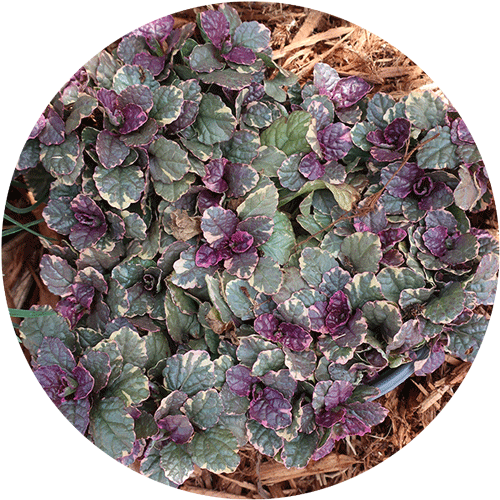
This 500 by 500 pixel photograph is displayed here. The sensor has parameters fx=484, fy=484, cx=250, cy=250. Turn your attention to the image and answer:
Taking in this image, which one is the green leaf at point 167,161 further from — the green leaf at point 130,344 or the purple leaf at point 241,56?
the green leaf at point 130,344

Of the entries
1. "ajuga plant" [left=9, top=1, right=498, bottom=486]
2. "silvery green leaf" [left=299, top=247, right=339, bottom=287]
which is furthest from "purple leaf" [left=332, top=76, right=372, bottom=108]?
"silvery green leaf" [left=299, top=247, right=339, bottom=287]

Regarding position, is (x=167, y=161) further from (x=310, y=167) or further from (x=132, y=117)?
(x=310, y=167)

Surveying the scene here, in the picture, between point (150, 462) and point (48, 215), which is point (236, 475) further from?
point (48, 215)

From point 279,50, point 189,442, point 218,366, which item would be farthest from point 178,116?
point 189,442

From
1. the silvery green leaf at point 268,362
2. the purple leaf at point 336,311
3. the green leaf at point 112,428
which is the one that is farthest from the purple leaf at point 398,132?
the green leaf at point 112,428

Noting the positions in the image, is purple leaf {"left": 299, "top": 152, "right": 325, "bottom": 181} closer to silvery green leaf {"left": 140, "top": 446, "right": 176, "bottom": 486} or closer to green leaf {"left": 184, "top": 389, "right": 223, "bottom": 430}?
green leaf {"left": 184, "top": 389, "right": 223, "bottom": 430}

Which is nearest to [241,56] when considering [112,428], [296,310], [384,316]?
[296,310]
